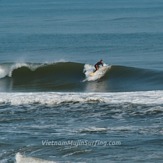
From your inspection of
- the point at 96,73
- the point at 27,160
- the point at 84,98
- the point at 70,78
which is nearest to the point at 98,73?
the point at 96,73

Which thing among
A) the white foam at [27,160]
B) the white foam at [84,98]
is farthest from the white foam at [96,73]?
the white foam at [27,160]

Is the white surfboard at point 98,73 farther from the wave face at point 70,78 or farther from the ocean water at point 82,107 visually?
the wave face at point 70,78

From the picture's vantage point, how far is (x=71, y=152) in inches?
719

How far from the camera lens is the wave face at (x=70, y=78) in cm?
3479

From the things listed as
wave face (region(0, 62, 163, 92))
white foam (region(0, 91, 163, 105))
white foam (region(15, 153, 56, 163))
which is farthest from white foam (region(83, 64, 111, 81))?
white foam (region(15, 153, 56, 163))

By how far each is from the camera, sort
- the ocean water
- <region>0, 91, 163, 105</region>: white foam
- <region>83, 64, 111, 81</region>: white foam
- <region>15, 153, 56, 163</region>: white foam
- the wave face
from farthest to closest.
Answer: <region>83, 64, 111, 81</region>: white foam
the wave face
<region>0, 91, 163, 105</region>: white foam
the ocean water
<region>15, 153, 56, 163</region>: white foam

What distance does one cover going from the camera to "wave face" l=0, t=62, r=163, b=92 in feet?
114

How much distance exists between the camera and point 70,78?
128ft

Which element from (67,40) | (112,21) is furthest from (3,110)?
(112,21)

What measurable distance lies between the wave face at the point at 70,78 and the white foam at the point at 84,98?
13.4 feet

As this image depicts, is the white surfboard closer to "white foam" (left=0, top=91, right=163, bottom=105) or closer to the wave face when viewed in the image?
→ the wave face

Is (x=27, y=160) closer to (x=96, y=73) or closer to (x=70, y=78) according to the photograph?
(x=96, y=73)

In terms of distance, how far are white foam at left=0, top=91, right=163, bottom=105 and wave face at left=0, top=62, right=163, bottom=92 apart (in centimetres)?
408

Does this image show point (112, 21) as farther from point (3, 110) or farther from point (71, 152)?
point (71, 152)
